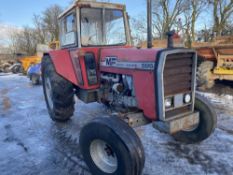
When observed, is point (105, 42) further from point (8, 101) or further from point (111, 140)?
point (8, 101)

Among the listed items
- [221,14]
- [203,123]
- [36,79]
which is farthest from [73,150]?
[221,14]

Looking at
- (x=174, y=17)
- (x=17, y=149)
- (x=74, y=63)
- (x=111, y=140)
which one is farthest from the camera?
(x=174, y=17)

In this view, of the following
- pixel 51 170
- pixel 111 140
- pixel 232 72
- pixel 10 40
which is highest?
pixel 10 40

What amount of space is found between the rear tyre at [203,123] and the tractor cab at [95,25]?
1801mm

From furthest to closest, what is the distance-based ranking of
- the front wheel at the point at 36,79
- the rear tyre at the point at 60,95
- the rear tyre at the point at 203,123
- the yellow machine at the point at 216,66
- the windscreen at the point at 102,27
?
the front wheel at the point at 36,79, the yellow machine at the point at 216,66, the rear tyre at the point at 60,95, the windscreen at the point at 102,27, the rear tyre at the point at 203,123

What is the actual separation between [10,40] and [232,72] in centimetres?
3920

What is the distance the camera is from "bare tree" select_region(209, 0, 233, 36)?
18.0m

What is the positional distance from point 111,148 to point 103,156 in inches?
12.0

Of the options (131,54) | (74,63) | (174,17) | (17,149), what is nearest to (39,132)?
(17,149)

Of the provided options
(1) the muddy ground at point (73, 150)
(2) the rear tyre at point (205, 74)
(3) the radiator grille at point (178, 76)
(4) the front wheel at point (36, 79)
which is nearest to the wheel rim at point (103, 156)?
(1) the muddy ground at point (73, 150)

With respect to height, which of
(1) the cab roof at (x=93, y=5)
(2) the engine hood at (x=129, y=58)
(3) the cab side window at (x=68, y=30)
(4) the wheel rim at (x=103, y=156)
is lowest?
(4) the wheel rim at (x=103, y=156)

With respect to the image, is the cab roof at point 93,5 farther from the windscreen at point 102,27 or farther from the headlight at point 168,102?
the headlight at point 168,102

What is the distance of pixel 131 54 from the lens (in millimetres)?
3281

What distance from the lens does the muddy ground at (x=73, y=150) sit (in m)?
3.11
